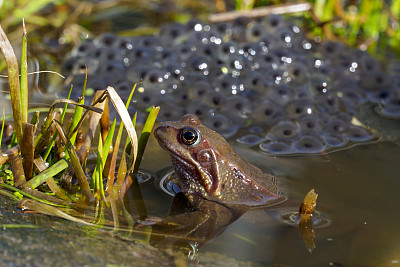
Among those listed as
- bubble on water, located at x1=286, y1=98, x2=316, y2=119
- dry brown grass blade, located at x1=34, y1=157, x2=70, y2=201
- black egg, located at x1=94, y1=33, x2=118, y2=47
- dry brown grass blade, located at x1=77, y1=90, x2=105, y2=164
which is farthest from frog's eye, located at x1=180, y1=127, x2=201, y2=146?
black egg, located at x1=94, y1=33, x2=118, y2=47

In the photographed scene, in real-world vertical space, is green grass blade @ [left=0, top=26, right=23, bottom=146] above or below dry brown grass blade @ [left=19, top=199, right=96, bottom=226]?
above

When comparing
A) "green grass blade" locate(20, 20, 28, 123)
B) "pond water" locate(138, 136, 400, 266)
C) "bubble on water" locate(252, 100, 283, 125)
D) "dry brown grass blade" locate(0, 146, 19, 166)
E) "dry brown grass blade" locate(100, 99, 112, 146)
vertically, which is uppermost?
"green grass blade" locate(20, 20, 28, 123)

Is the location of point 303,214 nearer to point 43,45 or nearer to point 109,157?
point 109,157

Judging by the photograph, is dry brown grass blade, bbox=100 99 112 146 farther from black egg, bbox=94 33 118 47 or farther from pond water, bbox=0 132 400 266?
black egg, bbox=94 33 118 47

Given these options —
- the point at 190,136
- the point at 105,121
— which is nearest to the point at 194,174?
the point at 190,136

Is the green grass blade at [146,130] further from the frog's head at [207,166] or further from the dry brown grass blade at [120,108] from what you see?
the dry brown grass blade at [120,108]

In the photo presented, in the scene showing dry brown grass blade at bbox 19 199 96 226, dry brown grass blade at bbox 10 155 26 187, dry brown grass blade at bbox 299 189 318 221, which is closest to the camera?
dry brown grass blade at bbox 19 199 96 226

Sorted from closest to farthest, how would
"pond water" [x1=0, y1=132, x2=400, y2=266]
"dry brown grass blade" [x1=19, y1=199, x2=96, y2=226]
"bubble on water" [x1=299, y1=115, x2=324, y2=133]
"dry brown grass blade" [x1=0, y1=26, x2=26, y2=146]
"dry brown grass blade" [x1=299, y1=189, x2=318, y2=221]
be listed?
"pond water" [x1=0, y1=132, x2=400, y2=266] → "dry brown grass blade" [x1=19, y1=199, x2=96, y2=226] → "dry brown grass blade" [x1=0, y1=26, x2=26, y2=146] → "dry brown grass blade" [x1=299, y1=189, x2=318, y2=221] → "bubble on water" [x1=299, y1=115, x2=324, y2=133]

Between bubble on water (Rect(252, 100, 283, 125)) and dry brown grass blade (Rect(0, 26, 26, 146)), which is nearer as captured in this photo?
dry brown grass blade (Rect(0, 26, 26, 146))
